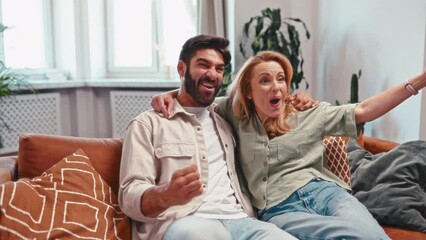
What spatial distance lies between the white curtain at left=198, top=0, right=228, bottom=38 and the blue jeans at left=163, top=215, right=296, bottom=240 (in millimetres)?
2393

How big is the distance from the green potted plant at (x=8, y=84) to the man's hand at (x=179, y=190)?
2.51m

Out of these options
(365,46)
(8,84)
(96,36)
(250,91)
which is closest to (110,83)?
(96,36)

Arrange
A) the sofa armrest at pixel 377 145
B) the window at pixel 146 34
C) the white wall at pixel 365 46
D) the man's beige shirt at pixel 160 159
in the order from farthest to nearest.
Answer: the window at pixel 146 34
the white wall at pixel 365 46
the sofa armrest at pixel 377 145
the man's beige shirt at pixel 160 159

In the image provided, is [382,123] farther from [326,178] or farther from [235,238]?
[235,238]

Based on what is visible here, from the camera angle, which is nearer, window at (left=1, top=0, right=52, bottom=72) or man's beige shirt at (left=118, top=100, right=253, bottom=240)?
man's beige shirt at (left=118, top=100, right=253, bottom=240)

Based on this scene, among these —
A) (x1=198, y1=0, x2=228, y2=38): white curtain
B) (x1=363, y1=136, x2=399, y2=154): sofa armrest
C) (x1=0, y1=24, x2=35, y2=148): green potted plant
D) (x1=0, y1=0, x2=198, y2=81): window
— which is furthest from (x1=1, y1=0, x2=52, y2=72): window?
(x1=363, y1=136, x2=399, y2=154): sofa armrest

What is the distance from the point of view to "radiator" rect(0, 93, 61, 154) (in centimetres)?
346

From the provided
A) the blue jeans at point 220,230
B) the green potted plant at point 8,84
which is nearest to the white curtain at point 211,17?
the green potted plant at point 8,84

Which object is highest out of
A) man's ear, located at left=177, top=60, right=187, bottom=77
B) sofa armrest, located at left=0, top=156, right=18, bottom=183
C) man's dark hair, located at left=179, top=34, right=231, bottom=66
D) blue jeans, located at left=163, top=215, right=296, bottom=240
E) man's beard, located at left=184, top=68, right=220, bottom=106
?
man's dark hair, located at left=179, top=34, right=231, bottom=66

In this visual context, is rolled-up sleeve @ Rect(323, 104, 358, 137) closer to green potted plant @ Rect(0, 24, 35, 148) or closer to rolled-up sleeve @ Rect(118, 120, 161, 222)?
rolled-up sleeve @ Rect(118, 120, 161, 222)

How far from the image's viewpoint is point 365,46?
10.5ft

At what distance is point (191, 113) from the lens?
1.67 m

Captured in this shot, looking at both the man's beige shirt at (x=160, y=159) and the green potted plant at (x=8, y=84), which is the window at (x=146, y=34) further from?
the man's beige shirt at (x=160, y=159)

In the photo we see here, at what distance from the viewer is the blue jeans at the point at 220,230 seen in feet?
4.22
